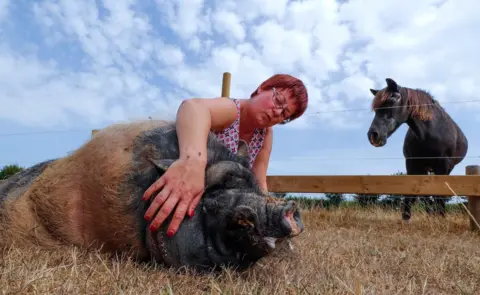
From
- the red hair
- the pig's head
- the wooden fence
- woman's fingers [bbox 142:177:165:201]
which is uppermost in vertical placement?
the red hair

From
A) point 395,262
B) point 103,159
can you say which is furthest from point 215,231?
point 395,262

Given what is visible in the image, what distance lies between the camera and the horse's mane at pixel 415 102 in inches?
267

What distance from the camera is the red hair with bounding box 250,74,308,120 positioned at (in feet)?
8.02

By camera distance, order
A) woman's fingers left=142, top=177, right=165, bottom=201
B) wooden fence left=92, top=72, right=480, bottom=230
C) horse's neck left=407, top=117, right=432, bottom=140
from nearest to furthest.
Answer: woman's fingers left=142, top=177, right=165, bottom=201 < wooden fence left=92, top=72, right=480, bottom=230 < horse's neck left=407, top=117, right=432, bottom=140

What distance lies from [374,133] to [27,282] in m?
5.95

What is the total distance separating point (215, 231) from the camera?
1707 mm

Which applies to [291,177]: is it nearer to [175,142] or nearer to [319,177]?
[319,177]

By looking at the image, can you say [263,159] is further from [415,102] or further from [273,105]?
[415,102]

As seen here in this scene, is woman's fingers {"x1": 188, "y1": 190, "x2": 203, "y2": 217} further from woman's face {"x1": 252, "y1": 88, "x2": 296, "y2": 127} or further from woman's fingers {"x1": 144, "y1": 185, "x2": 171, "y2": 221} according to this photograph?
woman's face {"x1": 252, "y1": 88, "x2": 296, "y2": 127}

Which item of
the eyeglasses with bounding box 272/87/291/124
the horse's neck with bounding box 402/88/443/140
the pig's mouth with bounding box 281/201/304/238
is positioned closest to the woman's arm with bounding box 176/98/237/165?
the eyeglasses with bounding box 272/87/291/124

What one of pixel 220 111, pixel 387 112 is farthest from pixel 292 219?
pixel 387 112

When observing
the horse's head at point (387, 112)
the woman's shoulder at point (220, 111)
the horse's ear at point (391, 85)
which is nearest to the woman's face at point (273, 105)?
the woman's shoulder at point (220, 111)

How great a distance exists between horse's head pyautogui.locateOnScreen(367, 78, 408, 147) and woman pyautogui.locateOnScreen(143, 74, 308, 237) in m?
4.11

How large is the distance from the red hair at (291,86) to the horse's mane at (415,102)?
15.0ft
